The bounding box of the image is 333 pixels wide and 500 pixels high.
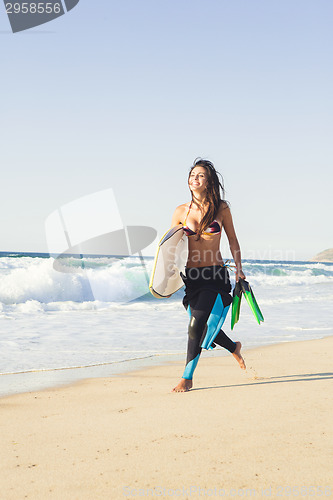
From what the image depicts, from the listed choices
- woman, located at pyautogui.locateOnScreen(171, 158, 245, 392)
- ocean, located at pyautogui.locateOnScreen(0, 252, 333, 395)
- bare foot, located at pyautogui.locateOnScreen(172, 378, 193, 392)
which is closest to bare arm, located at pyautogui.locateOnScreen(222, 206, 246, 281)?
woman, located at pyautogui.locateOnScreen(171, 158, 245, 392)

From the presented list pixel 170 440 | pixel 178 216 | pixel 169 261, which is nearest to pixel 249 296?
pixel 169 261

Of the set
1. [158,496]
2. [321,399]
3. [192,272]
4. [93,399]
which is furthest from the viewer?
[192,272]

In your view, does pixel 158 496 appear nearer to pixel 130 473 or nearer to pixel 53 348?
pixel 130 473

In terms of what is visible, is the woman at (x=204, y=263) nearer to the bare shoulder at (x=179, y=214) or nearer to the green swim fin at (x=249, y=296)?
the bare shoulder at (x=179, y=214)

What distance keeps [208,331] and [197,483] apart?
194 cm

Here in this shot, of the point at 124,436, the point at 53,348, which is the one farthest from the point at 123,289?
the point at 124,436

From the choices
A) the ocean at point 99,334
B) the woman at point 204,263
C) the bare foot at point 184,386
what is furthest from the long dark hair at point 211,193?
the ocean at point 99,334

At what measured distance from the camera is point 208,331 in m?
3.98

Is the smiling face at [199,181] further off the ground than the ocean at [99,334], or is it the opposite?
the smiling face at [199,181]

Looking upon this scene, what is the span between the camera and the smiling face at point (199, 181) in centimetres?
405

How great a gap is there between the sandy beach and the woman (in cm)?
44

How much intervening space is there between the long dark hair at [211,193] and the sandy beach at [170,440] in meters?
1.40

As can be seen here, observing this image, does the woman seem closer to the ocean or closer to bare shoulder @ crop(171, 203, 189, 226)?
bare shoulder @ crop(171, 203, 189, 226)

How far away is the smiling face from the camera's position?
13.3 feet
